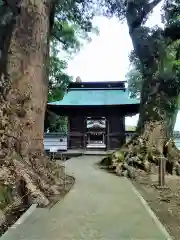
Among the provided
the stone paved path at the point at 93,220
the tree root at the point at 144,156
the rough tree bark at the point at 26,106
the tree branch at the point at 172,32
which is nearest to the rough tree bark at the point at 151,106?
the tree root at the point at 144,156

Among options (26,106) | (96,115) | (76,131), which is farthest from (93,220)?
(96,115)

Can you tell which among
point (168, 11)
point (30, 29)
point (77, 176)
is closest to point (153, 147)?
point (77, 176)

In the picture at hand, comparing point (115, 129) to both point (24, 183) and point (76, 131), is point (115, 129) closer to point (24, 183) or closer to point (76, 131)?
point (76, 131)

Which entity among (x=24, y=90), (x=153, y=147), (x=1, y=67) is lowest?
(x=153, y=147)

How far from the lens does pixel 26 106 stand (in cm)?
798

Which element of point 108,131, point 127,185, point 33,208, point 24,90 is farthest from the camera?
point 108,131

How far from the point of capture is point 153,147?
14523mm

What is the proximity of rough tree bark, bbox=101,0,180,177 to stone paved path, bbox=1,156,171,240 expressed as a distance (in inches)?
239

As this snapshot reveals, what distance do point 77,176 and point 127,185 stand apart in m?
2.11

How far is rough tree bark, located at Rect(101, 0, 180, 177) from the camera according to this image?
1422 cm

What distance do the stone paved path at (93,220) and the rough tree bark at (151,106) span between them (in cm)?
607

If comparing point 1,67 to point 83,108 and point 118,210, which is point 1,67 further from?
point 83,108

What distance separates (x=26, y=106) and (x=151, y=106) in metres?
8.50

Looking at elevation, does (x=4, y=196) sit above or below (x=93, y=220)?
above
